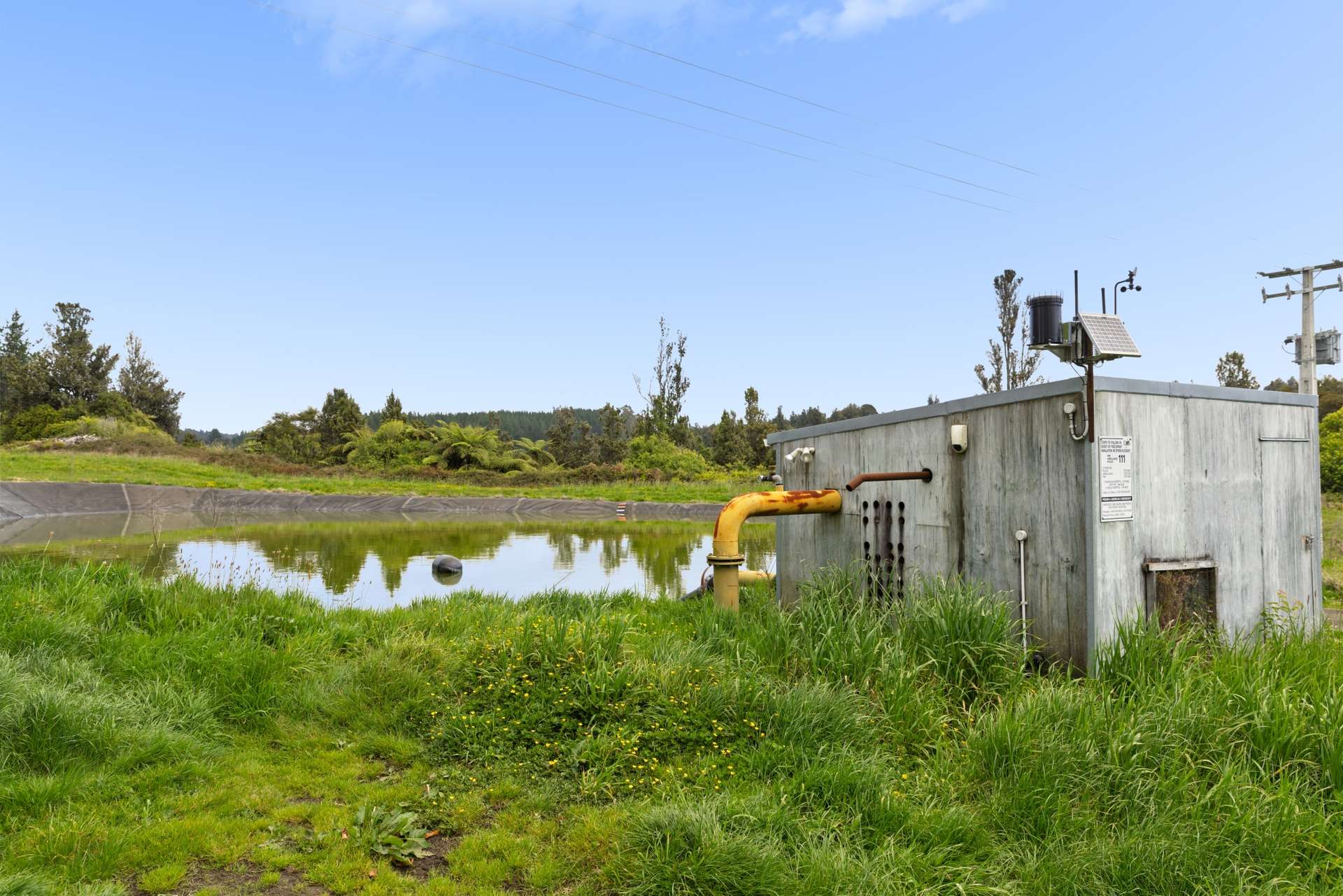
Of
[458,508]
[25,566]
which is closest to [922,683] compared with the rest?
[25,566]

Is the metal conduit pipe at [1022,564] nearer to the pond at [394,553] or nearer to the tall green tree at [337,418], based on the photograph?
the pond at [394,553]

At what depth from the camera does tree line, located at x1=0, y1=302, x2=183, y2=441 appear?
39188mm

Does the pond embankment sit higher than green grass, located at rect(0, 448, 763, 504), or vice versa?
green grass, located at rect(0, 448, 763, 504)

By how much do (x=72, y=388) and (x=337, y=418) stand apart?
1583cm

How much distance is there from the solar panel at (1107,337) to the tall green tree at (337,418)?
4184 centimetres

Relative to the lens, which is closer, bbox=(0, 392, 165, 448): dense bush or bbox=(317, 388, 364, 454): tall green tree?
bbox=(0, 392, 165, 448): dense bush

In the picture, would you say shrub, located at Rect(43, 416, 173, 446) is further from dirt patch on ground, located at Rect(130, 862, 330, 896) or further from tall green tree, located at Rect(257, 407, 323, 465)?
dirt patch on ground, located at Rect(130, 862, 330, 896)

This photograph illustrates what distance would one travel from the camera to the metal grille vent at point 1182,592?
5.05 m

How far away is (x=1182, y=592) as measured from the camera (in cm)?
520

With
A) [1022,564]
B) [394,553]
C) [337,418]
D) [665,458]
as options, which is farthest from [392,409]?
[1022,564]

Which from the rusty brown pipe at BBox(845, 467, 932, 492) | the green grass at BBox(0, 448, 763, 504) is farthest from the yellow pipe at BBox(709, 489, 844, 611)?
the green grass at BBox(0, 448, 763, 504)

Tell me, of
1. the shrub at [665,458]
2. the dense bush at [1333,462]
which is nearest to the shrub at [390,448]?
the shrub at [665,458]

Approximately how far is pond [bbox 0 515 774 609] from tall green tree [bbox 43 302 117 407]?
3001cm

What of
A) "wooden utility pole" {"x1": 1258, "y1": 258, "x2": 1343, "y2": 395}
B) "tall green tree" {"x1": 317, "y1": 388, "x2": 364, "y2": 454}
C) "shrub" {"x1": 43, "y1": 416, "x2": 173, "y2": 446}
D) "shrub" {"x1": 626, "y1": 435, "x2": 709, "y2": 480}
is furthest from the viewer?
"tall green tree" {"x1": 317, "y1": 388, "x2": 364, "y2": 454}
